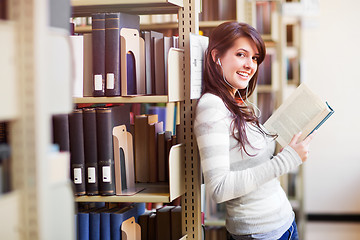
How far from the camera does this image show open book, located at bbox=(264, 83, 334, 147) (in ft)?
6.38

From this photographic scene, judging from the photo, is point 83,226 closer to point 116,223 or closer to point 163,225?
point 116,223

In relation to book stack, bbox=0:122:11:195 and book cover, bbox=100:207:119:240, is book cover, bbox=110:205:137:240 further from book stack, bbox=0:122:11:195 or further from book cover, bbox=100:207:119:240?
book stack, bbox=0:122:11:195

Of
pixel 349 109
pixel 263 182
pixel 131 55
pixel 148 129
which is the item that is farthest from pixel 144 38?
pixel 349 109

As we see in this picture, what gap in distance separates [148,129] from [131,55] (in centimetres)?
33

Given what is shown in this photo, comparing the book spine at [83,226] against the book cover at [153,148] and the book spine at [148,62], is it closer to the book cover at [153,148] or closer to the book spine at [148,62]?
the book cover at [153,148]

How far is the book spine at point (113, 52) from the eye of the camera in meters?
1.92

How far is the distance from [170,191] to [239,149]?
28cm

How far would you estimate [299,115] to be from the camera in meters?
1.99

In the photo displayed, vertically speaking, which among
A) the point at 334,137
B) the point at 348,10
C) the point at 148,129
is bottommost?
the point at 334,137

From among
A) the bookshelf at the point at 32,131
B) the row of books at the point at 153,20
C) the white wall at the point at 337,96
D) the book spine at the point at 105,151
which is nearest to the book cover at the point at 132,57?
the book spine at the point at 105,151

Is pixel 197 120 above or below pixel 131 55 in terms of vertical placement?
below

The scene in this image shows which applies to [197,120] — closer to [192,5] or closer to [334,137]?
[192,5]

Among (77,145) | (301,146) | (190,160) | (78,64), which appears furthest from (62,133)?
(301,146)

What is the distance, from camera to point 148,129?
83.8 inches
